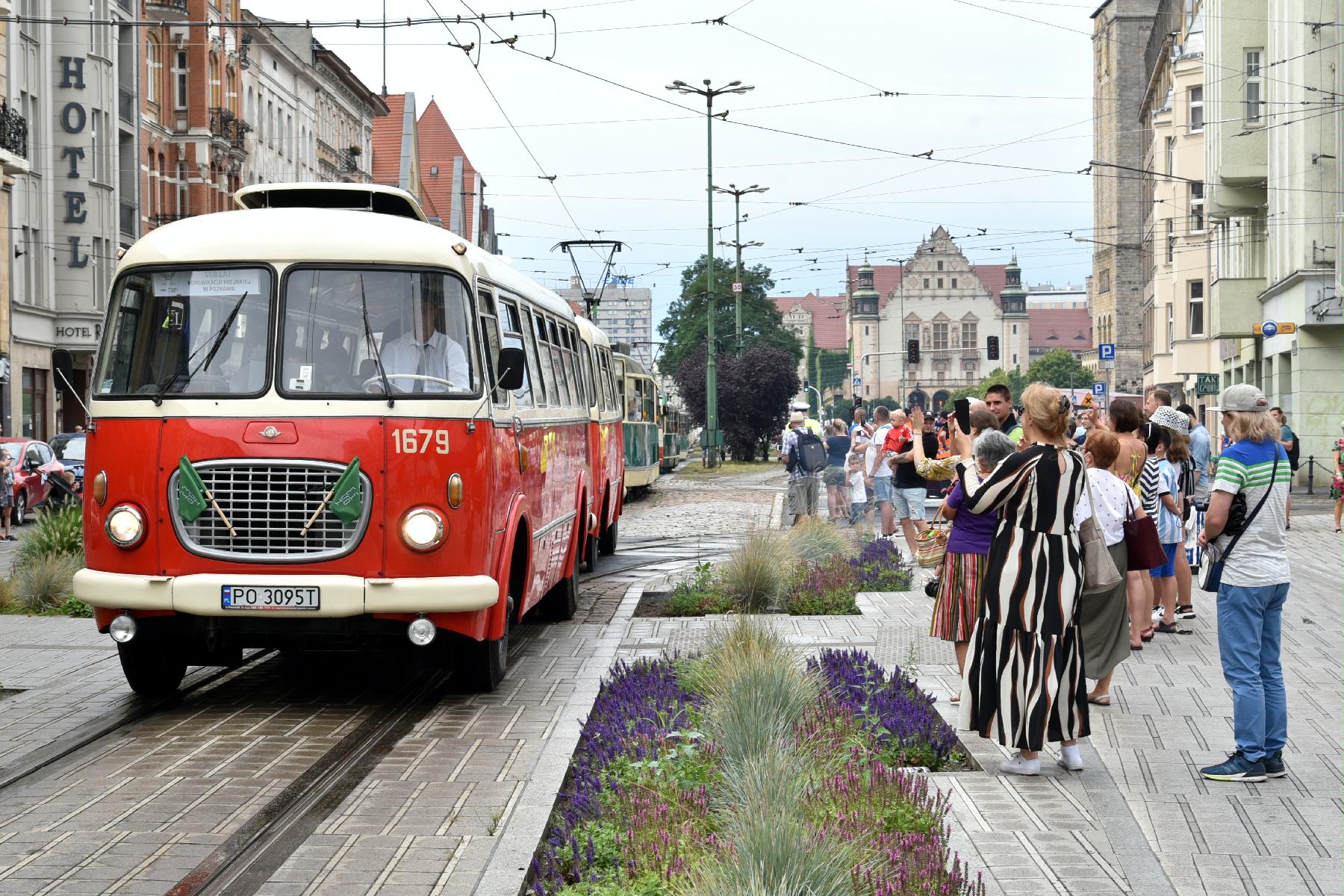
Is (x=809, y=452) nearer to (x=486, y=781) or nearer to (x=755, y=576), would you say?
(x=755, y=576)

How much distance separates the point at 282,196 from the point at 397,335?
7.39 ft

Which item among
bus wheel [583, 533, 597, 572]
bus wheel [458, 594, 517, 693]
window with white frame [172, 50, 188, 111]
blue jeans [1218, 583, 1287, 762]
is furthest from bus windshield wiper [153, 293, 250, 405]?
window with white frame [172, 50, 188, 111]

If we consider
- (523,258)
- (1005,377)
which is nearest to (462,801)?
(523,258)

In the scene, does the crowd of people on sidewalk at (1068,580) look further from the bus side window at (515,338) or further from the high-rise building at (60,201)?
the high-rise building at (60,201)

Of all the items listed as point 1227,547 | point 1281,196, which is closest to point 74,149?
point 1281,196

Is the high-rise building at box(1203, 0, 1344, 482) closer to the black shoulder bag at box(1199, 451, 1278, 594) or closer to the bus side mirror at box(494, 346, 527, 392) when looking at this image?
the bus side mirror at box(494, 346, 527, 392)

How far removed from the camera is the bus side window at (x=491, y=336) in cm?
1038

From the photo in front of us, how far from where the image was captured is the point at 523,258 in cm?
6800

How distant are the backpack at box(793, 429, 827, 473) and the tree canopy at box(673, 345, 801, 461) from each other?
41550 millimetres

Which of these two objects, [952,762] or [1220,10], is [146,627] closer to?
[952,762]

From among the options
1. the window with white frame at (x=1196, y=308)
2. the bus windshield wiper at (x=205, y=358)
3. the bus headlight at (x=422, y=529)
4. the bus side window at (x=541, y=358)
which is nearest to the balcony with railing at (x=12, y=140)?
the bus side window at (x=541, y=358)

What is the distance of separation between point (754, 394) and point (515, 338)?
182 feet

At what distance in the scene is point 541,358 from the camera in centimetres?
1334

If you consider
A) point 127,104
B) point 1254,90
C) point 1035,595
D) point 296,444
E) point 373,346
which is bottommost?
point 1035,595
